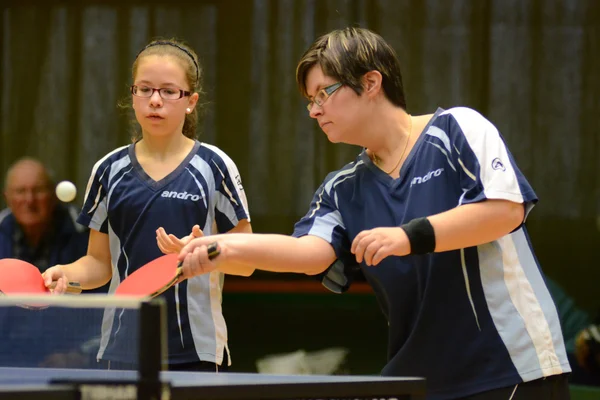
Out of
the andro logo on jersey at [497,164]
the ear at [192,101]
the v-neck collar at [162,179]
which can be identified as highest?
the ear at [192,101]

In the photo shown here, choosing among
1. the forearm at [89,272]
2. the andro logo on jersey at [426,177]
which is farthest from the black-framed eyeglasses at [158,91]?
→ the andro logo on jersey at [426,177]

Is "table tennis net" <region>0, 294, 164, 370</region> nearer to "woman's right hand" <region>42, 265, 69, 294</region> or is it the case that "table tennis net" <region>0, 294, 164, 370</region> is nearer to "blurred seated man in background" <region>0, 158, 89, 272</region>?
"woman's right hand" <region>42, 265, 69, 294</region>

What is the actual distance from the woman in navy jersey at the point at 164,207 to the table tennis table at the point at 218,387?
0.87 m

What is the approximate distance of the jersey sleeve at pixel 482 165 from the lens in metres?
1.75

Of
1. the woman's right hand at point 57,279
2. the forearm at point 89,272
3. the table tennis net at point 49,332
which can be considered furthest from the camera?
the forearm at point 89,272

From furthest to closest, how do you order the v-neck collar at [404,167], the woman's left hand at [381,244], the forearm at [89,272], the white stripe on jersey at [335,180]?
the forearm at [89,272]
the white stripe on jersey at [335,180]
the v-neck collar at [404,167]
the woman's left hand at [381,244]

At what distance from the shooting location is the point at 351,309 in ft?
20.1

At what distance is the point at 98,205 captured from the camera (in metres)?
2.57

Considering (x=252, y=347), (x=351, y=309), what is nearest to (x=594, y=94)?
(x=351, y=309)

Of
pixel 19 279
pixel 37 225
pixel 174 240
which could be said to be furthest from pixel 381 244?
pixel 37 225

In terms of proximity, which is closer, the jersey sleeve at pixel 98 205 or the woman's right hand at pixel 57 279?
the woman's right hand at pixel 57 279

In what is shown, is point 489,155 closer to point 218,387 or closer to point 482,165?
point 482,165

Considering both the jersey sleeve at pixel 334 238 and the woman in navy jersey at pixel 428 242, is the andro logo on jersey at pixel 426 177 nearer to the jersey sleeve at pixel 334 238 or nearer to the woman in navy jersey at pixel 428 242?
the woman in navy jersey at pixel 428 242

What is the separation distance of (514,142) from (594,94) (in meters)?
0.58
